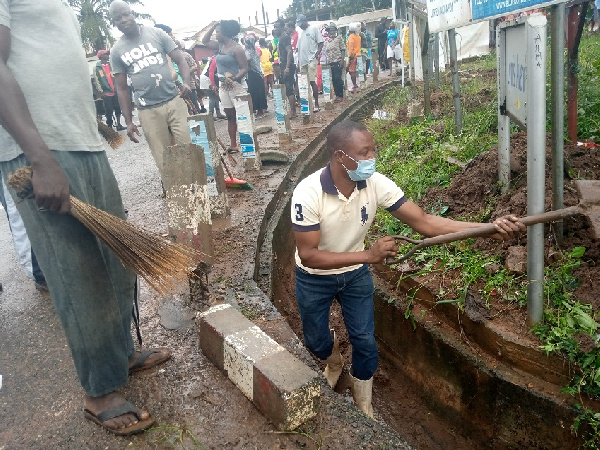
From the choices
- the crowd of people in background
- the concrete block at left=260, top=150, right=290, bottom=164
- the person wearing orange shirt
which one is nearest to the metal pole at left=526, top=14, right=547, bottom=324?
the concrete block at left=260, top=150, right=290, bottom=164

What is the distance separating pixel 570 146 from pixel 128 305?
3724 mm

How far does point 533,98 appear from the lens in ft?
7.55

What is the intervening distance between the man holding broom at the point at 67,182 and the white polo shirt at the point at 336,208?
0.99 m

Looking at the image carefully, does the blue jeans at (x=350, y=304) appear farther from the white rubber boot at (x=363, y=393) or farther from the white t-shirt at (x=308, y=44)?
the white t-shirt at (x=308, y=44)

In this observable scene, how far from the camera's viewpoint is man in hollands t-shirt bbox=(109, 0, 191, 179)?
17.2 feet

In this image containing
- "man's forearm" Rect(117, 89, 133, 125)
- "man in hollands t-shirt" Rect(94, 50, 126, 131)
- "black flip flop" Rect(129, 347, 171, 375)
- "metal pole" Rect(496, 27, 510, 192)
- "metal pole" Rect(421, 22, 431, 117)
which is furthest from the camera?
"man in hollands t-shirt" Rect(94, 50, 126, 131)

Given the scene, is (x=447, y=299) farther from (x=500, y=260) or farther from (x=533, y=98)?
(x=533, y=98)

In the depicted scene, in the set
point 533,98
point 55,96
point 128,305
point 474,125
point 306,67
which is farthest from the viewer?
point 306,67

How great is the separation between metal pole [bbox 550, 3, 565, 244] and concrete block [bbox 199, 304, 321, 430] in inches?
69.1

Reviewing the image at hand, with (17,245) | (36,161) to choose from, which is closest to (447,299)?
(36,161)

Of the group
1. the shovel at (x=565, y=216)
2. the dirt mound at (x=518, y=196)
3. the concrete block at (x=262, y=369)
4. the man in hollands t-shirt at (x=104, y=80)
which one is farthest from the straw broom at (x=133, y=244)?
the man in hollands t-shirt at (x=104, y=80)

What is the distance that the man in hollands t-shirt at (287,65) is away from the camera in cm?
1271

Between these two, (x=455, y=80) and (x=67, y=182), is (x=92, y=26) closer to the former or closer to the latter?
(x=455, y=80)

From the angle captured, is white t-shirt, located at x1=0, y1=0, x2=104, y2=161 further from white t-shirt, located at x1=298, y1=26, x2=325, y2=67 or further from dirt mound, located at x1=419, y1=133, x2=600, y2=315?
white t-shirt, located at x1=298, y1=26, x2=325, y2=67
